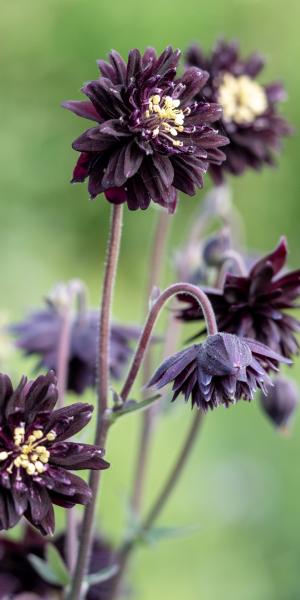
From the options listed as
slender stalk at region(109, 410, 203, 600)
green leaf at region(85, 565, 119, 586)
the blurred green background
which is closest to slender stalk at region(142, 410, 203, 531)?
slender stalk at region(109, 410, 203, 600)

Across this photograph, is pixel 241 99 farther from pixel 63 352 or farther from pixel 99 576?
pixel 99 576

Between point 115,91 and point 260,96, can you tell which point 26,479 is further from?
point 260,96

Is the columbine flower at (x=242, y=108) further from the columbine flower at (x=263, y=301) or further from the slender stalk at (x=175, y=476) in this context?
the slender stalk at (x=175, y=476)

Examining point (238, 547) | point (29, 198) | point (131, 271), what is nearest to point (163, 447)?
point (238, 547)

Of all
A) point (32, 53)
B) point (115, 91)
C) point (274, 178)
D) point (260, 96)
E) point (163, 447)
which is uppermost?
point (32, 53)

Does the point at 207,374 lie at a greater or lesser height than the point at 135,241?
lesser

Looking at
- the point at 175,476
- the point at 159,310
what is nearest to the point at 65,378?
the point at 175,476

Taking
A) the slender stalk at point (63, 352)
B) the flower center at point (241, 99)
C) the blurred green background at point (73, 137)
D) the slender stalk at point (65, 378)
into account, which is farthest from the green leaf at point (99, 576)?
the blurred green background at point (73, 137)
